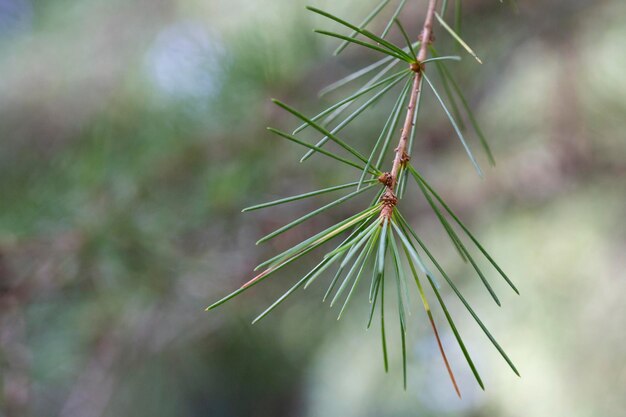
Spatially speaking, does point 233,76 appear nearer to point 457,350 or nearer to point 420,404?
point 457,350

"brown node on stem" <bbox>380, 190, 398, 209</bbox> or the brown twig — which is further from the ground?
the brown twig

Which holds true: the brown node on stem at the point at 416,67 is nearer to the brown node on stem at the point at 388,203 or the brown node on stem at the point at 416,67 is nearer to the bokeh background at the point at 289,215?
the brown node on stem at the point at 388,203

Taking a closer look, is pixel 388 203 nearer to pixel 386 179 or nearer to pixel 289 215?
pixel 386 179

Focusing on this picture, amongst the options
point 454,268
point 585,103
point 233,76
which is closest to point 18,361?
point 233,76

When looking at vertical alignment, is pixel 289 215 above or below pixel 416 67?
above

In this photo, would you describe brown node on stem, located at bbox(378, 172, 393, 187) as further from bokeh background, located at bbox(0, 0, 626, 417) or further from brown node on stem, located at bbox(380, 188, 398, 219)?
bokeh background, located at bbox(0, 0, 626, 417)

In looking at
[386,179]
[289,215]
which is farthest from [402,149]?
[289,215]

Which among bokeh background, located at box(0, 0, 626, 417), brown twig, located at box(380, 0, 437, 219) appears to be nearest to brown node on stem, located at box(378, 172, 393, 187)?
brown twig, located at box(380, 0, 437, 219)

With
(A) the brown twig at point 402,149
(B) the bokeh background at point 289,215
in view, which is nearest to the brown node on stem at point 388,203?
(A) the brown twig at point 402,149
